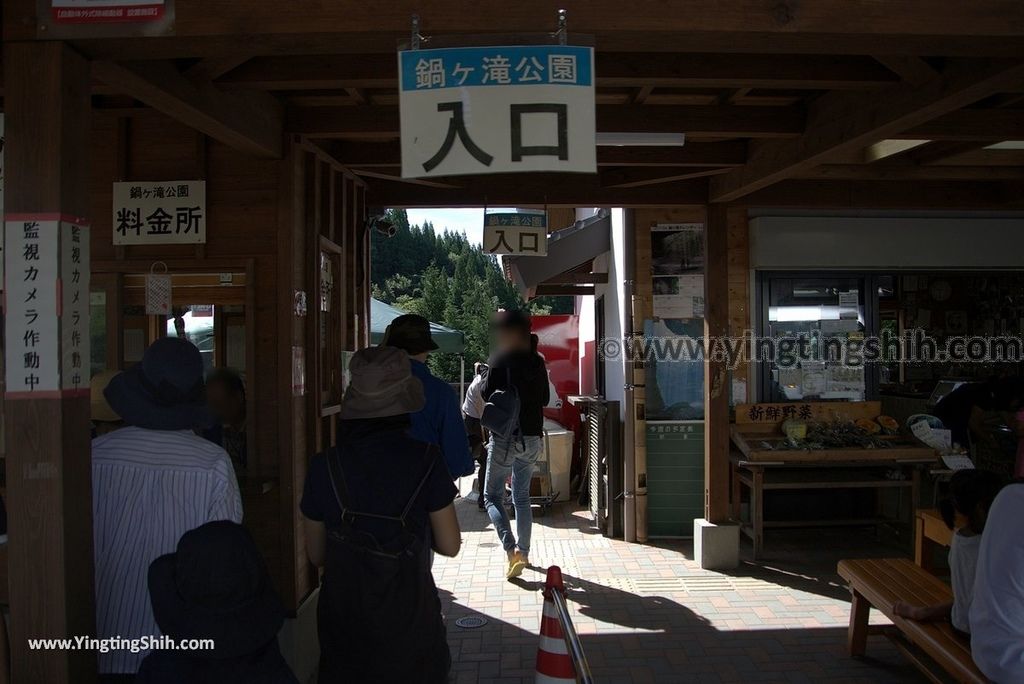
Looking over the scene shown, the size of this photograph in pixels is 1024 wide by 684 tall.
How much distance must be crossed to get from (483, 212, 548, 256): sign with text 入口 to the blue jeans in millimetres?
1583

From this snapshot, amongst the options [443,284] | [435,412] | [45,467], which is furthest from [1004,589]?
[443,284]

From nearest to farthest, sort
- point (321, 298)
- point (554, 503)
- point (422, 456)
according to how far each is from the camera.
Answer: point (422, 456)
point (321, 298)
point (554, 503)

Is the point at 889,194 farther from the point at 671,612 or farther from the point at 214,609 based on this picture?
the point at 214,609

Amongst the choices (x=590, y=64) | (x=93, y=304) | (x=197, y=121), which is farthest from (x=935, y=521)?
(x=93, y=304)

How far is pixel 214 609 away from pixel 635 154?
434 cm

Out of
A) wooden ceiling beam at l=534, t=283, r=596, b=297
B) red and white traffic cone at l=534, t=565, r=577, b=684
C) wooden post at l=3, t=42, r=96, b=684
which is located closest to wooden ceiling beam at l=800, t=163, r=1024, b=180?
red and white traffic cone at l=534, t=565, r=577, b=684

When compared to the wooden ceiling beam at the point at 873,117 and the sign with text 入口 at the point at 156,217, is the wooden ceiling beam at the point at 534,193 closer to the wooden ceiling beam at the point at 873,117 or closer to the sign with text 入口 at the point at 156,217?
the wooden ceiling beam at the point at 873,117

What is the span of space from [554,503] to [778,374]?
3137 millimetres

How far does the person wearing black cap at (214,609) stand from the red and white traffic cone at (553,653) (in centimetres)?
128

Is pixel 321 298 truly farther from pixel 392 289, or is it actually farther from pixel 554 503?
pixel 392 289

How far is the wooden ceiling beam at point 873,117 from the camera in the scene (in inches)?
135

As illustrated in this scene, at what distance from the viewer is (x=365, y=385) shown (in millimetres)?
2627

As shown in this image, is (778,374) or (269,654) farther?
(778,374)

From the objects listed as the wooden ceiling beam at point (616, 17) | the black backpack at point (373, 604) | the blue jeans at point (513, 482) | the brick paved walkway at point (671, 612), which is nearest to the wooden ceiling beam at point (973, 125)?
the wooden ceiling beam at point (616, 17)
